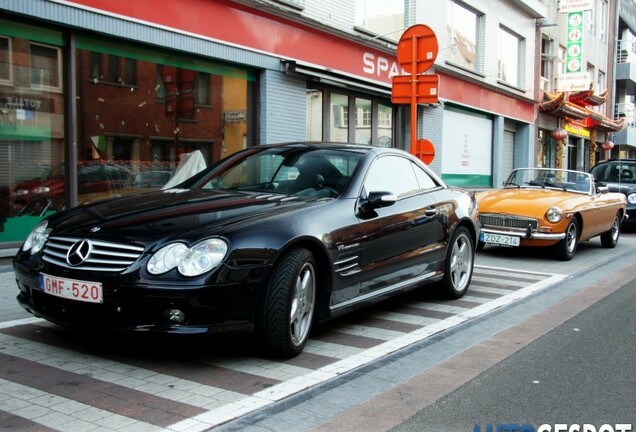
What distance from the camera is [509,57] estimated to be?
888 inches

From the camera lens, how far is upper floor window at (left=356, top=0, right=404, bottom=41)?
14359mm

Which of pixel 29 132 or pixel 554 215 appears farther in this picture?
pixel 554 215

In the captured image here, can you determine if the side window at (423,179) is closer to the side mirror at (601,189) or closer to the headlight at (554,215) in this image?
the headlight at (554,215)

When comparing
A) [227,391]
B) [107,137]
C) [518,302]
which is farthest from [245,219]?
[107,137]

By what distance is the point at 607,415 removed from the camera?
360 centimetres

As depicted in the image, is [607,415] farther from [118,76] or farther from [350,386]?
[118,76]

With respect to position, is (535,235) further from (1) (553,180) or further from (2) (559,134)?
(2) (559,134)

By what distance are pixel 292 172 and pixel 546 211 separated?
18.1 ft

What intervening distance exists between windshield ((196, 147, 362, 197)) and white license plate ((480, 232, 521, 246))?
490 centimetres

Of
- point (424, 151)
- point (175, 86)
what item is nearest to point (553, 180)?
point (424, 151)

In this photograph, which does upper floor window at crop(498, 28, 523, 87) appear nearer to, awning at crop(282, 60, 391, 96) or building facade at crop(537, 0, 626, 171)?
building facade at crop(537, 0, 626, 171)

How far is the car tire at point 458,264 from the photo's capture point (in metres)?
6.59

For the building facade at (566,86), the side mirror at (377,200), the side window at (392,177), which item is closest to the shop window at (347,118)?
the side window at (392,177)

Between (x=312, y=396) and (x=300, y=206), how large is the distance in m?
1.40
